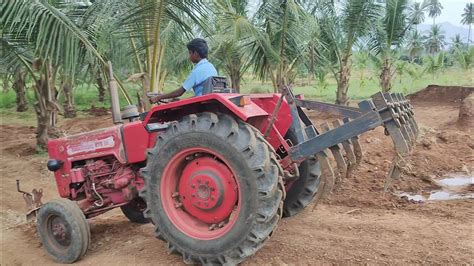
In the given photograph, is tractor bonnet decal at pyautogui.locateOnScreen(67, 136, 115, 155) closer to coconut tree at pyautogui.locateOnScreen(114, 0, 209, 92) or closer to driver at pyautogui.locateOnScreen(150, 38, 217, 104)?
driver at pyautogui.locateOnScreen(150, 38, 217, 104)

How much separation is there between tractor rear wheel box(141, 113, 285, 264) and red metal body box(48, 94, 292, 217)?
0.09m

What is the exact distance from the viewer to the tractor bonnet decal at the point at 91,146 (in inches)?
175

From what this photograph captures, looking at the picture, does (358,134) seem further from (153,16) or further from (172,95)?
(153,16)

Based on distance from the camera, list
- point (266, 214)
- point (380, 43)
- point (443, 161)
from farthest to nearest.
Answer: 1. point (380, 43)
2. point (443, 161)
3. point (266, 214)

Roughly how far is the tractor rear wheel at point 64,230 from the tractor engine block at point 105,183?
0.92ft

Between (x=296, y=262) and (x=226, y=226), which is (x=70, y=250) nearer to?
(x=226, y=226)

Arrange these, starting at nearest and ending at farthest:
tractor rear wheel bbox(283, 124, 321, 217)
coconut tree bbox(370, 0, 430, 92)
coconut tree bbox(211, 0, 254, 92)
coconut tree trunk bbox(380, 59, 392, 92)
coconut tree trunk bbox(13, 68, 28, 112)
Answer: tractor rear wheel bbox(283, 124, 321, 217)
coconut tree bbox(211, 0, 254, 92)
coconut tree bbox(370, 0, 430, 92)
coconut tree trunk bbox(380, 59, 392, 92)
coconut tree trunk bbox(13, 68, 28, 112)

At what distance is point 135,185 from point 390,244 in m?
2.36

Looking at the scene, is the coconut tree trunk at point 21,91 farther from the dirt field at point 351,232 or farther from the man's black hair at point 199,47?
the man's black hair at point 199,47

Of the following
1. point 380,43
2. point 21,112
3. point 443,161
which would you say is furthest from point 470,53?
point 21,112

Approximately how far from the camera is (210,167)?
3.67 metres

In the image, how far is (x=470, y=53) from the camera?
21656 millimetres

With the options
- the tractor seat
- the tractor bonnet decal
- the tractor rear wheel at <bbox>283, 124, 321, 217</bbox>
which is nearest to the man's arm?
the tractor seat

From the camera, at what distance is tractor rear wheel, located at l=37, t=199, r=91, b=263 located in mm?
4105
